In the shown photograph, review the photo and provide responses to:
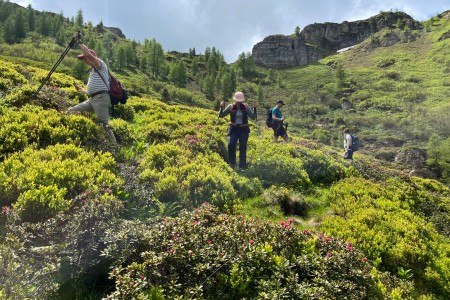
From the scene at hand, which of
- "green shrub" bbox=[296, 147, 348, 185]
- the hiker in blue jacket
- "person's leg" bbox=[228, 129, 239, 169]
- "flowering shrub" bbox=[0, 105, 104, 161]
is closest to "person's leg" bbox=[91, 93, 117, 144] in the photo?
the hiker in blue jacket

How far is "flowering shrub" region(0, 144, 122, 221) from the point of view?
589 centimetres

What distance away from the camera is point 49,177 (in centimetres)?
675

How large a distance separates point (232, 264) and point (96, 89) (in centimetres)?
699

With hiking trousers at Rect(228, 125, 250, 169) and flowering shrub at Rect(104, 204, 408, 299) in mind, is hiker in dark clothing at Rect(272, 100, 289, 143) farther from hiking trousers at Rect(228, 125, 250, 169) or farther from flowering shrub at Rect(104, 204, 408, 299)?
flowering shrub at Rect(104, 204, 408, 299)

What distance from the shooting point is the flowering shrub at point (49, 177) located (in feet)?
19.3

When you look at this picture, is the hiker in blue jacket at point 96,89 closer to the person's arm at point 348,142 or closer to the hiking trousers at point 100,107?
the hiking trousers at point 100,107

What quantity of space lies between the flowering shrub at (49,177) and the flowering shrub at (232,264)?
1612 mm

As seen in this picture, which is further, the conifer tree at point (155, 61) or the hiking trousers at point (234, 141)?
the conifer tree at point (155, 61)

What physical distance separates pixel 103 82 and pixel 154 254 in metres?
6.49

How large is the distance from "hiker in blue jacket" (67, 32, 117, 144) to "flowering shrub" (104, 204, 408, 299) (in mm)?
5317

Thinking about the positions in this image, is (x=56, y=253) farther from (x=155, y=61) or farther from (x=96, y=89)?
(x=155, y=61)

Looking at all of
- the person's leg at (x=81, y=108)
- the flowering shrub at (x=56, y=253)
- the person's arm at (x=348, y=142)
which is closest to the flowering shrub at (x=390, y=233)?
the flowering shrub at (x=56, y=253)

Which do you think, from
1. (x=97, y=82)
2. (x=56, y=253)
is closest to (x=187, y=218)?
(x=56, y=253)

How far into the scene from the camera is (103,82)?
9852 mm
